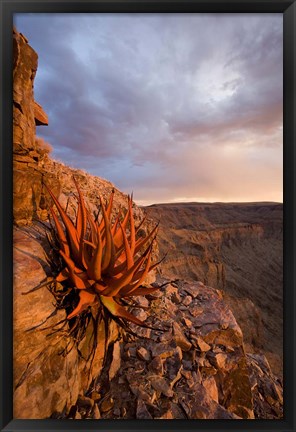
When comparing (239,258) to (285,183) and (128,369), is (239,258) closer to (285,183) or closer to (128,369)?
(285,183)

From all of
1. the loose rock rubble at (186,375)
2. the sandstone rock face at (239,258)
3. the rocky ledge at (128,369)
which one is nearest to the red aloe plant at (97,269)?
Answer: the rocky ledge at (128,369)

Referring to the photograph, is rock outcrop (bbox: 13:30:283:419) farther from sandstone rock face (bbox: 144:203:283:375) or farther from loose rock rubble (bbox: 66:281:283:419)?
sandstone rock face (bbox: 144:203:283:375)

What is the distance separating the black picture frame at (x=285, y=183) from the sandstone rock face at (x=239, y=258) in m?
0.06

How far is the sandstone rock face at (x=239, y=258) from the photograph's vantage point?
1.87 metres

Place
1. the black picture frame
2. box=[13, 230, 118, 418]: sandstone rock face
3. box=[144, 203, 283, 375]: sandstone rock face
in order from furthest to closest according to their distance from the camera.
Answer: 1. box=[144, 203, 283, 375]: sandstone rock face
2. the black picture frame
3. box=[13, 230, 118, 418]: sandstone rock face

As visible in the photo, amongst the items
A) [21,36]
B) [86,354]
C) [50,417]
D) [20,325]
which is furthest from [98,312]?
[21,36]

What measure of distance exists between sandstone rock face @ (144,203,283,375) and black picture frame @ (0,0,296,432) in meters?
0.06

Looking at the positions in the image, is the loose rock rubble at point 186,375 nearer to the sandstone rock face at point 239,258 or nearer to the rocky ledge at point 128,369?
the rocky ledge at point 128,369

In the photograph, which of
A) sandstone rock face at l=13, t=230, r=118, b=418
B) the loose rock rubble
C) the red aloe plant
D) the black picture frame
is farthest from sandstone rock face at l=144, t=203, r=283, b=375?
sandstone rock face at l=13, t=230, r=118, b=418

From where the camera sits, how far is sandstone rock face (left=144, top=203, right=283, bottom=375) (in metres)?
1.87
